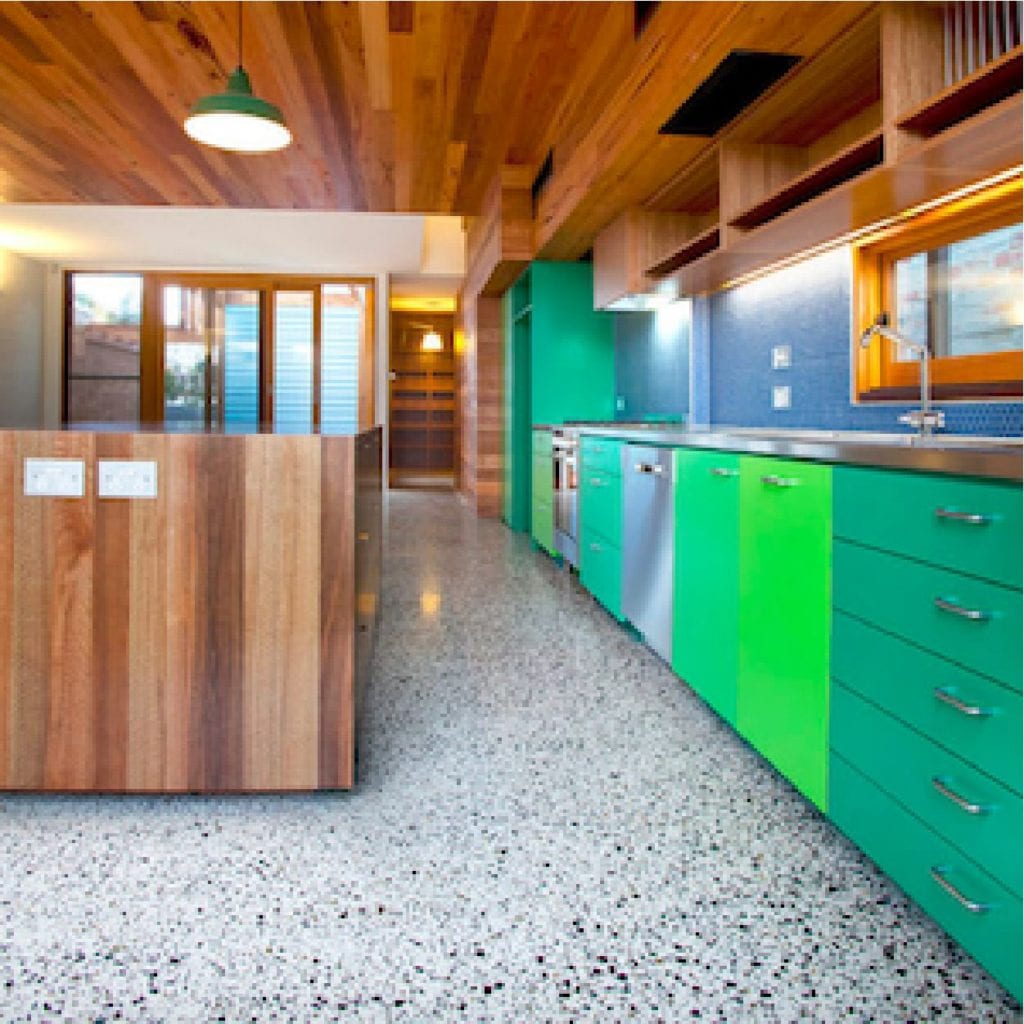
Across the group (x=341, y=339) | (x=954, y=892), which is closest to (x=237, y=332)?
(x=341, y=339)

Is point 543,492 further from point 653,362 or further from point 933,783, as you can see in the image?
point 933,783

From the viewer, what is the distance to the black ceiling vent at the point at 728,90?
2.91 m

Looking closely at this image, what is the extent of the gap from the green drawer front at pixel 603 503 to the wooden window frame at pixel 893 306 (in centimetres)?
121

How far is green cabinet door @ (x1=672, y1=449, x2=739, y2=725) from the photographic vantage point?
2545mm

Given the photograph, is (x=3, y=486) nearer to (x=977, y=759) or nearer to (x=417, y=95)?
(x=977, y=759)

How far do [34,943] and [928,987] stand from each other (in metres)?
1.51

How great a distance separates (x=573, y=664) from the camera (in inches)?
137

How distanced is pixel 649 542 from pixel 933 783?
1976 mm

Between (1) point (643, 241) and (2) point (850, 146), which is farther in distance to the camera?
(1) point (643, 241)

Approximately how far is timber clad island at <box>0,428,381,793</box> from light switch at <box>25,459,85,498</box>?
17mm

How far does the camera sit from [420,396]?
48.3 ft

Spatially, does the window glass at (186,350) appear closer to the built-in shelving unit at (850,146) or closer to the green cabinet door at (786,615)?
the built-in shelving unit at (850,146)

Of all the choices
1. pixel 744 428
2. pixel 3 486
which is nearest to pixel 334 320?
pixel 744 428

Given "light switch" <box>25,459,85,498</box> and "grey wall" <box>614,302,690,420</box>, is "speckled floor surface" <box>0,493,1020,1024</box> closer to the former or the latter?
"light switch" <box>25,459,85,498</box>
